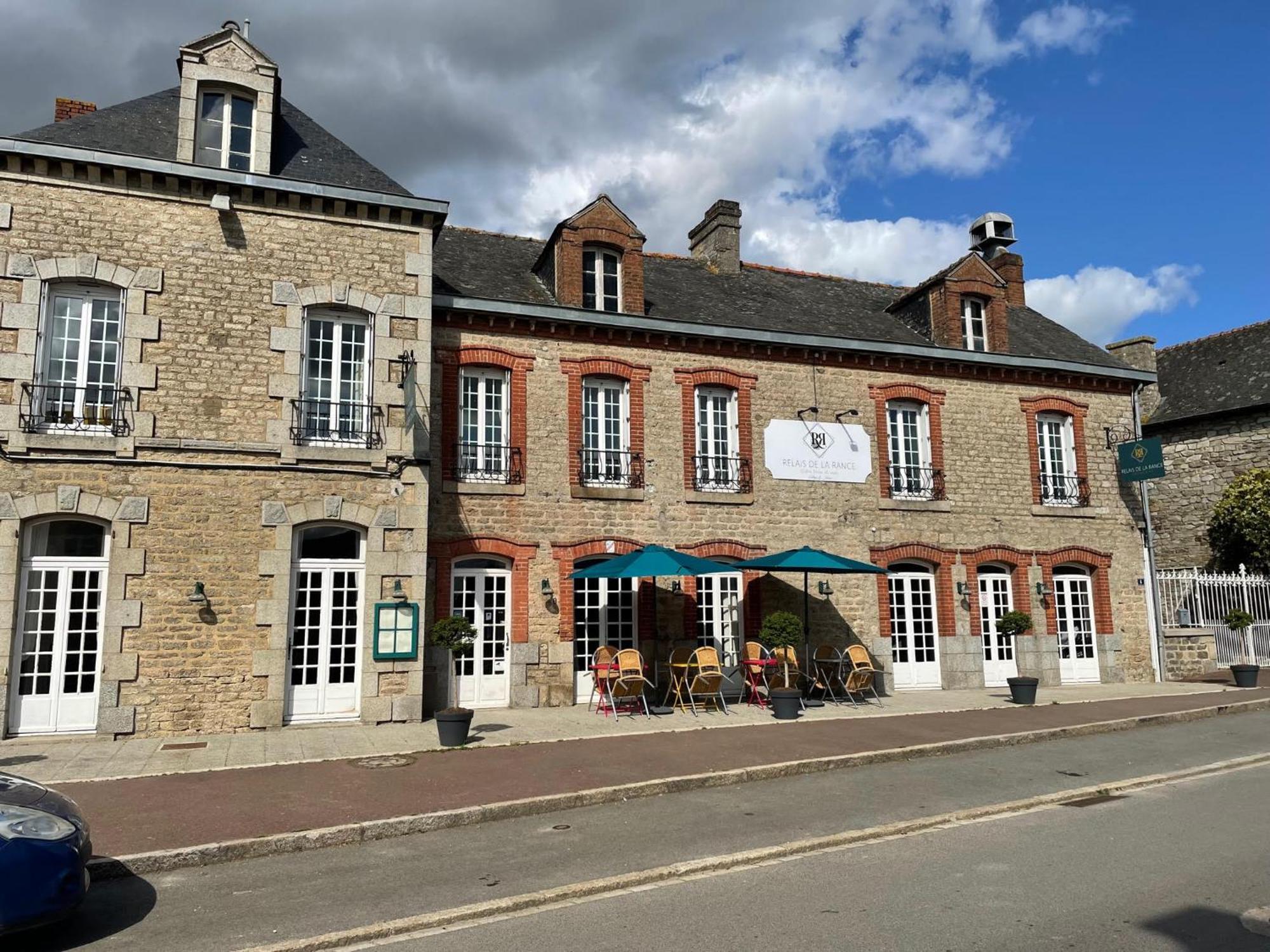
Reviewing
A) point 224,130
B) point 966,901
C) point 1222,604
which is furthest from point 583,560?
point 1222,604

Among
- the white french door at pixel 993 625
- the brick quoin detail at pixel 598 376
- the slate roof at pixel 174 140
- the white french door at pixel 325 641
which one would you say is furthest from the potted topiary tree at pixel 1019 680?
the slate roof at pixel 174 140

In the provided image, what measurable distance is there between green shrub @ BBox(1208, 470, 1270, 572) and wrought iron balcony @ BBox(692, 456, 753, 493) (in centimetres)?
1130

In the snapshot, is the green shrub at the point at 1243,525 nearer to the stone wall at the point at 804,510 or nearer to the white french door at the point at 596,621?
the stone wall at the point at 804,510

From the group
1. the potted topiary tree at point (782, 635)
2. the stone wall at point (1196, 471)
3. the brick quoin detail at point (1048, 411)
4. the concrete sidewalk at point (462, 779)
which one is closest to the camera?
the concrete sidewalk at point (462, 779)

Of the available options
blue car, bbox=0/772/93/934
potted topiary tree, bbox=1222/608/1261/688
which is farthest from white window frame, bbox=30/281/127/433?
potted topiary tree, bbox=1222/608/1261/688

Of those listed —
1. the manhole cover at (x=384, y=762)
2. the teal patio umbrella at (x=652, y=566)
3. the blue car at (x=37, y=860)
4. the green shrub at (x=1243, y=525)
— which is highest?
the green shrub at (x=1243, y=525)

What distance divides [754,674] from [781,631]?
1.13 m

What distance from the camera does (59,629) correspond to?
998 centimetres

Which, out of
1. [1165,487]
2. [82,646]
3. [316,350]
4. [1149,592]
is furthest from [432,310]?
[1165,487]

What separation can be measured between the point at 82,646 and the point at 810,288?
44.9 ft

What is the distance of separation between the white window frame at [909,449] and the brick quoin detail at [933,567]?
0.93 meters

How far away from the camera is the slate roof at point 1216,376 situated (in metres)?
19.6

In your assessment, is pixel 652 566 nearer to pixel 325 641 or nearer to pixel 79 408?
pixel 325 641

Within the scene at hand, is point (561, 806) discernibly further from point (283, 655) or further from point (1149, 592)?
point (1149, 592)
